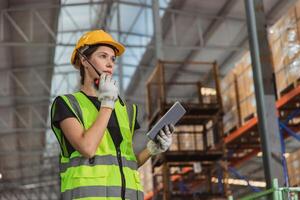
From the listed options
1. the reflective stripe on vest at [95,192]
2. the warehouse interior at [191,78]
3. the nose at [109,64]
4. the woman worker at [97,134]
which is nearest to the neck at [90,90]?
the woman worker at [97,134]

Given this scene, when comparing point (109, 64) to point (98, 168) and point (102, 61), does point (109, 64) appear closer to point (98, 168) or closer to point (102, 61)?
point (102, 61)

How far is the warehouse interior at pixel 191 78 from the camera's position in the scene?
9.50 metres

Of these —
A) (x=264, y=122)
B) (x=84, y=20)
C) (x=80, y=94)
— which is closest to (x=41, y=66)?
(x=84, y=20)

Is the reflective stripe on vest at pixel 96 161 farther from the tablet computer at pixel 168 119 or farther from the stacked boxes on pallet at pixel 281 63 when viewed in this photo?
the stacked boxes on pallet at pixel 281 63

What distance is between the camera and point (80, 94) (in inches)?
98.5

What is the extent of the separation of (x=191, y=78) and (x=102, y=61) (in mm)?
20822

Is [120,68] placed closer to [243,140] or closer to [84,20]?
[84,20]

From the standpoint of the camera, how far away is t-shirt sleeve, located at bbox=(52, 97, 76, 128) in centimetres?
234

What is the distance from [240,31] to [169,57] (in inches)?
144

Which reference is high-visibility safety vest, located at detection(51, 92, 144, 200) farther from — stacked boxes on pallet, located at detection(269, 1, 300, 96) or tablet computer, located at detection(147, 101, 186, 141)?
stacked boxes on pallet, located at detection(269, 1, 300, 96)

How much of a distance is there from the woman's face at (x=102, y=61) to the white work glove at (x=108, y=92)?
0.50ft

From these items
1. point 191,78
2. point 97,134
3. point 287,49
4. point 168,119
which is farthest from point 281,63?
point 191,78

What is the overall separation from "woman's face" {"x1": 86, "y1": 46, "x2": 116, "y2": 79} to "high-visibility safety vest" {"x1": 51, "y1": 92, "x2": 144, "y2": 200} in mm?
142

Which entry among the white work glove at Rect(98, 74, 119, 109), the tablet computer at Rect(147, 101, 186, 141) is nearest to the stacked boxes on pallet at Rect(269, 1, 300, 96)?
the tablet computer at Rect(147, 101, 186, 141)
